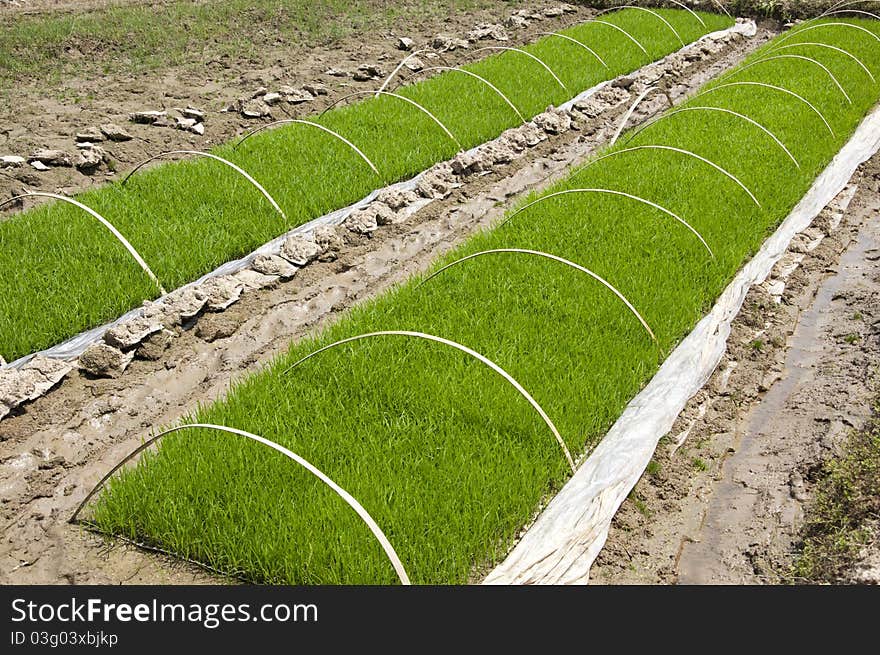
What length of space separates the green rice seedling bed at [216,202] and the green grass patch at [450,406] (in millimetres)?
1447

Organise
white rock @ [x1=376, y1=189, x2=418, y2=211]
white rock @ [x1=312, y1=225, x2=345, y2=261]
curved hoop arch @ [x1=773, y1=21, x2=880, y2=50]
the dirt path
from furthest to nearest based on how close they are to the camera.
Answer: curved hoop arch @ [x1=773, y1=21, x2=880, y2=50]
white rock @ [x1=376, y1=189, x2=418, y2=211]
white rock @ [x1=312, y1=225, x2=345, y2=261]
the dirt path

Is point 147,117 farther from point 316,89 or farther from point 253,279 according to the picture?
point 253,279

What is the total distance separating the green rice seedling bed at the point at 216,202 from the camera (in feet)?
18.6

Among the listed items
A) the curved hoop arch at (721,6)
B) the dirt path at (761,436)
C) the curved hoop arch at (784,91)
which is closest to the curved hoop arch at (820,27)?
the curved hoop arch at (721,6)

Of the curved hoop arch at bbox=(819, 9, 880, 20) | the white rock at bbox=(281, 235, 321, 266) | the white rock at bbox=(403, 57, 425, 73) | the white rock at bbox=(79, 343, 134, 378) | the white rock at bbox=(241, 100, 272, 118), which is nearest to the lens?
the white rock at bbox=(79, 343, 134, 378)

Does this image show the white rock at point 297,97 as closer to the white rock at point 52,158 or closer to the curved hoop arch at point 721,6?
the white rock at point 52,158

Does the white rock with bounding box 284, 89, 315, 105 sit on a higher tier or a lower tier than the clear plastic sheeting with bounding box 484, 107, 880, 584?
higher

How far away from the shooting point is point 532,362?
16.0ft

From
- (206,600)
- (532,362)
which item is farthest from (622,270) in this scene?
(206,600)

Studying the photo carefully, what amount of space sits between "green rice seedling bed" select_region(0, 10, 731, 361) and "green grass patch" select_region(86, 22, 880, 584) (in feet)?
4.75

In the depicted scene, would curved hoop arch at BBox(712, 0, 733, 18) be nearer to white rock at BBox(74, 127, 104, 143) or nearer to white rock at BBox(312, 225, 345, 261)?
white rock at BBox(312, 225, 345, 261)

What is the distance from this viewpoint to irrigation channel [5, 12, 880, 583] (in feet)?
12.2

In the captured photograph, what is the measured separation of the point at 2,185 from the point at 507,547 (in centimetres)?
596

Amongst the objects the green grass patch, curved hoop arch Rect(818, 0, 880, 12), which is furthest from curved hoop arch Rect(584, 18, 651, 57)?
the green grass patch
